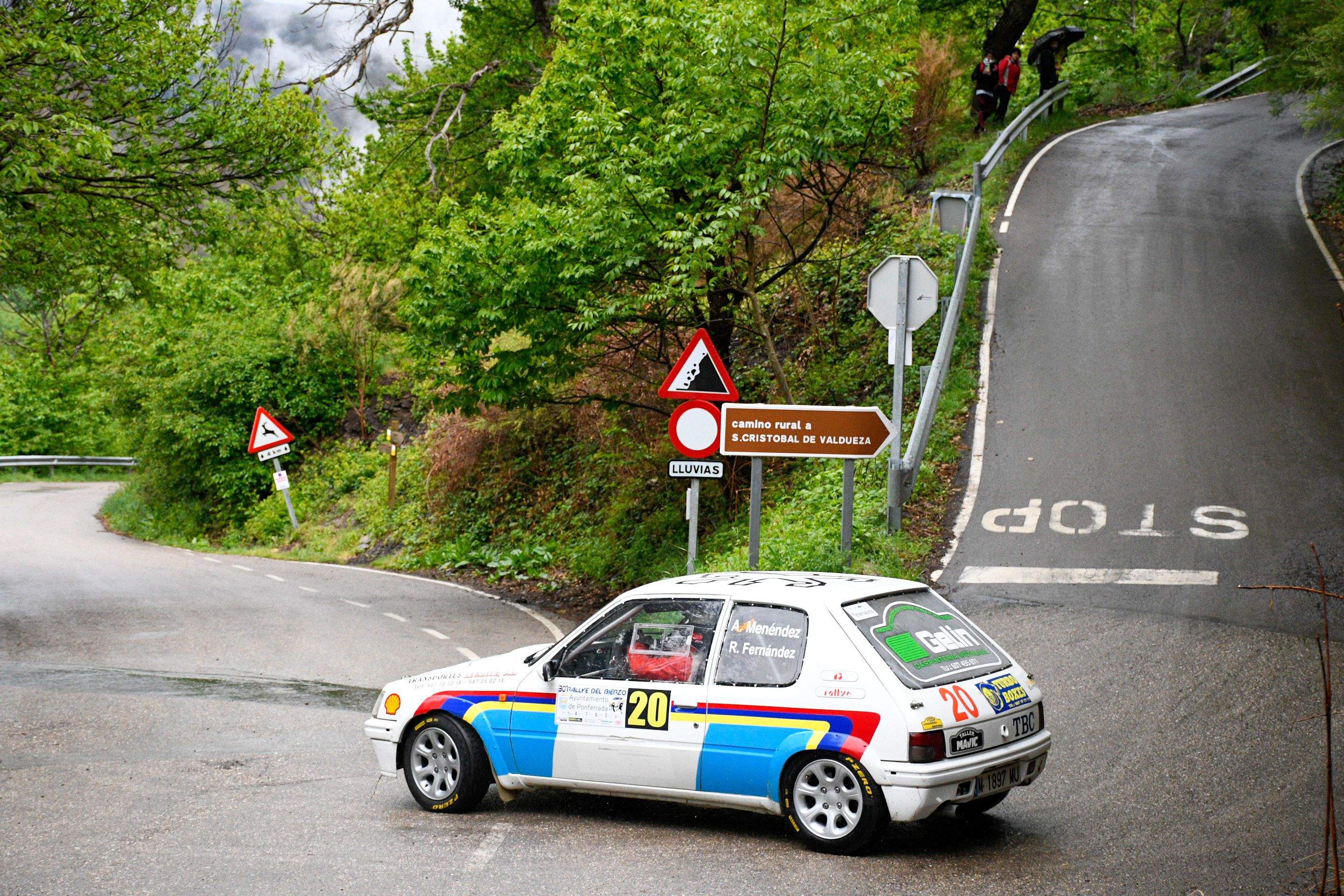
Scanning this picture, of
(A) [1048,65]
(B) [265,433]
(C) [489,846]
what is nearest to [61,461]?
(B) [265,433]

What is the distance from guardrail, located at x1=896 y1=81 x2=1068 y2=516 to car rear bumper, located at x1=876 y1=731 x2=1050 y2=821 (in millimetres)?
7763

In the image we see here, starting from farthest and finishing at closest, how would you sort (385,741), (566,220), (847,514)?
(566,220)
(847,514)
(385,741)

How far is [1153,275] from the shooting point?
20.7m

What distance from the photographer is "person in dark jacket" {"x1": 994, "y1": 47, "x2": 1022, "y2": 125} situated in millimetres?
31750

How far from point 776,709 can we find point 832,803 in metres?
0.56

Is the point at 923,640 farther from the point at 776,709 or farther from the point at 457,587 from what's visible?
the point at 457,587

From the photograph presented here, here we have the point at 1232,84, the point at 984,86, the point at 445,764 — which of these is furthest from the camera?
the point at 1232,84

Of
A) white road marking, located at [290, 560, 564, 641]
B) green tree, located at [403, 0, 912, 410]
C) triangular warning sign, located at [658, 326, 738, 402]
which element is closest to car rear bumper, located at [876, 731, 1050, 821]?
triangular warning sign, located at [658, 326, 738, 402]

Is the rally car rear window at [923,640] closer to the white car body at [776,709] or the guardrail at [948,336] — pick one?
the white car body at [776,709]

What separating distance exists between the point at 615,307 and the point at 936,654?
9322mm

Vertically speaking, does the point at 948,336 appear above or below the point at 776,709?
above

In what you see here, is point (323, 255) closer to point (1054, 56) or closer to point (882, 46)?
point (1054, 56)

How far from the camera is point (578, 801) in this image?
7.68 m

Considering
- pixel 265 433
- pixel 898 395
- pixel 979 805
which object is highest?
pixel 898 395
